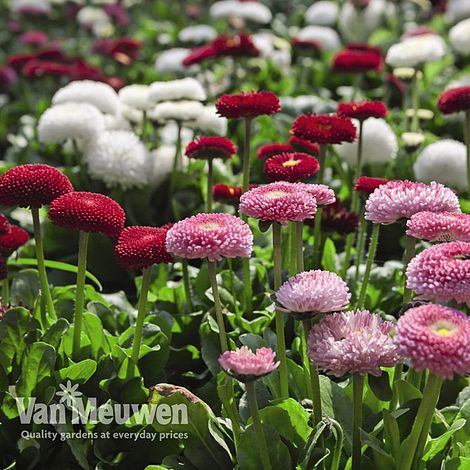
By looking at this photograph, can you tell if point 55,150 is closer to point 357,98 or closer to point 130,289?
point 130,289

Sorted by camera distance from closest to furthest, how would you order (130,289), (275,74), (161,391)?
(161,391) → (130,289) → (275,74)

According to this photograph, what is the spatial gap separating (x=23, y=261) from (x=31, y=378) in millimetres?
707

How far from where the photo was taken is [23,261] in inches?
99.1

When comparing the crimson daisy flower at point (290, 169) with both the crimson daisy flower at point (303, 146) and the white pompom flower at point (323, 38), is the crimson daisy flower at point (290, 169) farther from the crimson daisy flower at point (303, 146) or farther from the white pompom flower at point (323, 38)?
the white pompom flower at point (323, 38)

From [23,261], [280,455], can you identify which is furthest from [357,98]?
[280,455]

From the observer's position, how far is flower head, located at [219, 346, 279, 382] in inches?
54.7

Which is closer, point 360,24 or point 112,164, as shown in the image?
point 112,164

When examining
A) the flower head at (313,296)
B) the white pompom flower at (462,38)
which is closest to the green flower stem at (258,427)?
the flower head at (313,296)

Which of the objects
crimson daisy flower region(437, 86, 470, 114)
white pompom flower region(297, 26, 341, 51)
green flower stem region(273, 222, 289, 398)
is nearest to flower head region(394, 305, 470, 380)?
green flower stem region(273, 222, 289, 398)

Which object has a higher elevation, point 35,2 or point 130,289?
point 35,2

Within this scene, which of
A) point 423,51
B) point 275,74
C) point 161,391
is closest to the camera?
point 161,391

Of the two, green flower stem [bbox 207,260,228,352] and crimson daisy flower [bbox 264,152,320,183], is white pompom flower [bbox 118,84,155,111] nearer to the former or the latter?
crimson daisy flower [bbox 264,152,320,183]

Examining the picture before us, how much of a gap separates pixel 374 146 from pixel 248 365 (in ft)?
6.24

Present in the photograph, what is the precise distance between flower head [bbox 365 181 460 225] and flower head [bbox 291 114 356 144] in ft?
1.62
